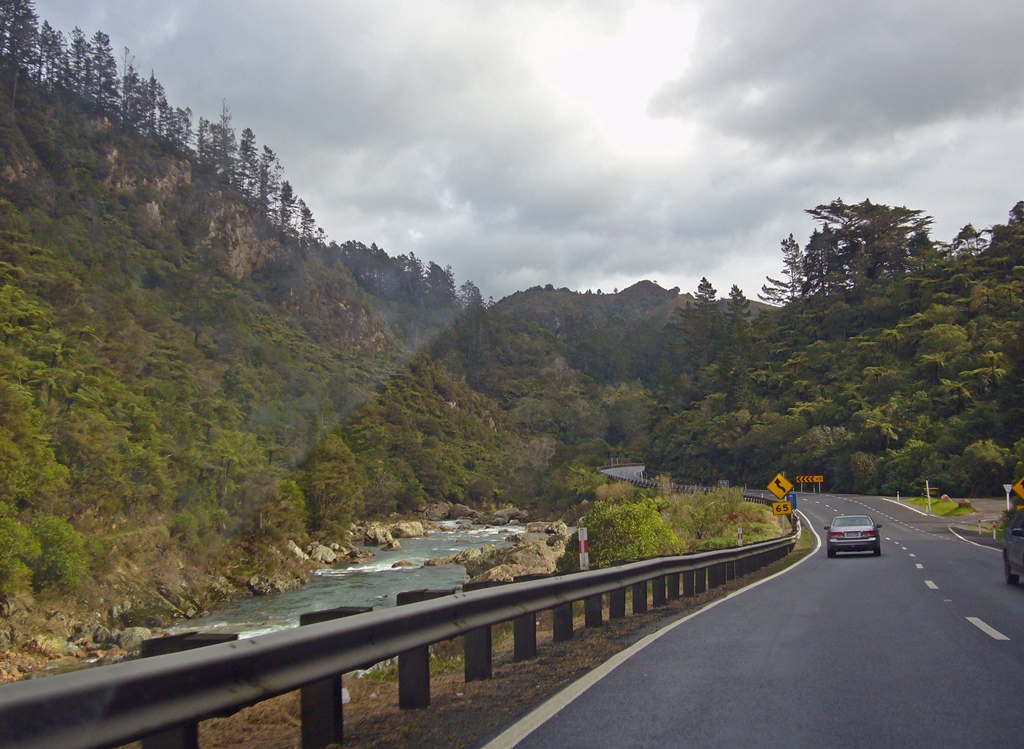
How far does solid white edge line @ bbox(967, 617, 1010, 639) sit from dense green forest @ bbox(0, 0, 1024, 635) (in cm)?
3244

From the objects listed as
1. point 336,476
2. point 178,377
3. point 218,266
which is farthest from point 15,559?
point 218,266

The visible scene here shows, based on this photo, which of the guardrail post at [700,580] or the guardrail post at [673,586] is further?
the guardrail post at [700,580]

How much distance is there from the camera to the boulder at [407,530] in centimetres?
7878

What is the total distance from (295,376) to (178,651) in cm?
10680

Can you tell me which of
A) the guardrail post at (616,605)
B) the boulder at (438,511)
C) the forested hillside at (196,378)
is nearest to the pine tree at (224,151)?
the forested hillside at (196,378)

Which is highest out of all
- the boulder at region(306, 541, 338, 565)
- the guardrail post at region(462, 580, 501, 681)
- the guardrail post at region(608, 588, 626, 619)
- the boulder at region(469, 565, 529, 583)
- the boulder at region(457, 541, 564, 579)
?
the guardrail post at region(462, 580, 501, 681)

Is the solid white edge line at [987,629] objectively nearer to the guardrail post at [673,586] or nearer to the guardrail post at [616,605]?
the guardrail post at [616,605]

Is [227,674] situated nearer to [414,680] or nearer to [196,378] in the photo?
[414,680]

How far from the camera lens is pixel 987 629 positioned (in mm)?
9594

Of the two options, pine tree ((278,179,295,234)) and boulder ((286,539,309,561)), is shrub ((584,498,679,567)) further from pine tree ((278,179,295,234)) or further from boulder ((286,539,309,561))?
pine tree ((278,179,295,234))

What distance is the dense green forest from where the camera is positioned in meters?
47.3

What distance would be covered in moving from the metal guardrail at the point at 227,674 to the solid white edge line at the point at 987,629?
511 centimetres

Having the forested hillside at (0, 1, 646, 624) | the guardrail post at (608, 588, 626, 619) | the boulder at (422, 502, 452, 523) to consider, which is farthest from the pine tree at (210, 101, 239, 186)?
the guardrail post at (608, 588, 626, 619)

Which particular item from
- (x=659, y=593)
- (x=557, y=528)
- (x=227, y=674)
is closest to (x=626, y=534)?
(x=659, y=593)
